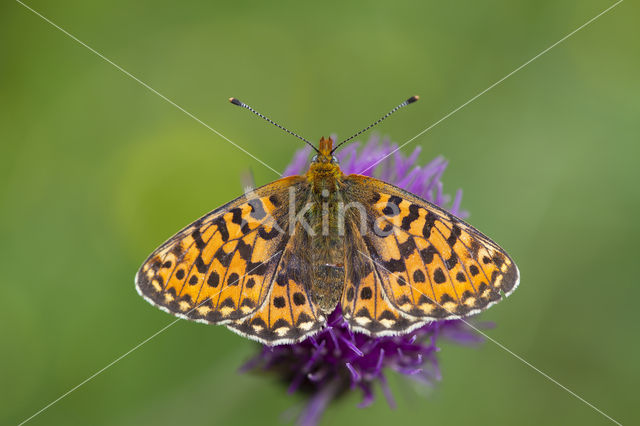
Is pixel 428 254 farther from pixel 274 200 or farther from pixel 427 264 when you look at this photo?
pixel 274 200

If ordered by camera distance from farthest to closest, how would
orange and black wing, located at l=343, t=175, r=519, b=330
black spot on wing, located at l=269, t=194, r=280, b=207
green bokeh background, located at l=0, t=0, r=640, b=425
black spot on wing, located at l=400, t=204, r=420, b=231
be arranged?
green bokeh background, located at l=0, t=0, r=640, b=425
black spot on wing, located at l=269, t=194, r=280, b=207
black spot on wing, located at l=400, t=204, r=420, b=231
orange and black wing, located at l=343, t=175, r=519, b=330

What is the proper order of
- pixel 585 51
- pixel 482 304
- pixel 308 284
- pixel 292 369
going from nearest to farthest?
pixel 482 304 < pixel 308 284 < pixel 292 369 < pixel 585 51

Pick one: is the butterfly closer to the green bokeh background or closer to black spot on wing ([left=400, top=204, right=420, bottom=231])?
black spot on wing ([left=400, top=204, right=420, bottom=231])

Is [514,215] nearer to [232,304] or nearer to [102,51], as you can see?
[232,304]

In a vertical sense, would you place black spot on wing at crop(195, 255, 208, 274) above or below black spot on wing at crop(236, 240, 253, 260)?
below

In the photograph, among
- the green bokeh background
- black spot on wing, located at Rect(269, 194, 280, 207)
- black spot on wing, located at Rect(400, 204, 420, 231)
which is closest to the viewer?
black spot on wing, located at Rect(400, 204, 420, 231)

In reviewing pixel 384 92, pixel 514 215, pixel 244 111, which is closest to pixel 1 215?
pixel 244 111

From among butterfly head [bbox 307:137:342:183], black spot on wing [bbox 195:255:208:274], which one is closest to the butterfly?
black spot on wing [bbox 195:255:208:274]
